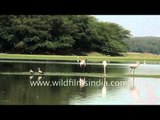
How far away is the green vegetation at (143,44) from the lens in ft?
30.1

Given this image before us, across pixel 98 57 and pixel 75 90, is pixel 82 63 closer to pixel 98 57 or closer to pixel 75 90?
pixel 98 57

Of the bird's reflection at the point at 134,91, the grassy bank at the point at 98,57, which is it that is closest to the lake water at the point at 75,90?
the bird's reflection at the point at 134,91

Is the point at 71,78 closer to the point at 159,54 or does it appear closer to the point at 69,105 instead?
the point at 69,105

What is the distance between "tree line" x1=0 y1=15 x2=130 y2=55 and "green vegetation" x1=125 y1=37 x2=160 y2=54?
106 millimetres

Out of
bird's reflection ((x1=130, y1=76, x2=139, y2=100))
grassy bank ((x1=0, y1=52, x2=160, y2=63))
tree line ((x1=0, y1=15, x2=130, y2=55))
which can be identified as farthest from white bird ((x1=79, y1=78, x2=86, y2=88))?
bird's reflection ((x1=130, y1=76, x2=139, y2=100))

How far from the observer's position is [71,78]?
353 inches

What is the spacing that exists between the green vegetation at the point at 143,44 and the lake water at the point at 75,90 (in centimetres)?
Answer: 29

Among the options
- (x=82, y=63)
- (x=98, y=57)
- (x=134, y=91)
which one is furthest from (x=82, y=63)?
(x=134, y=91)

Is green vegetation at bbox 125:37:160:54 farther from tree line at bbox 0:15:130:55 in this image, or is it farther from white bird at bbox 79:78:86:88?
white bird at bbox 79:78:86:88

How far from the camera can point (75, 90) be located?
8945mm

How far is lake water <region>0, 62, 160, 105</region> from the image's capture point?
8.83 metres

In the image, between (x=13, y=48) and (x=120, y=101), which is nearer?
(x=120, y=101)
